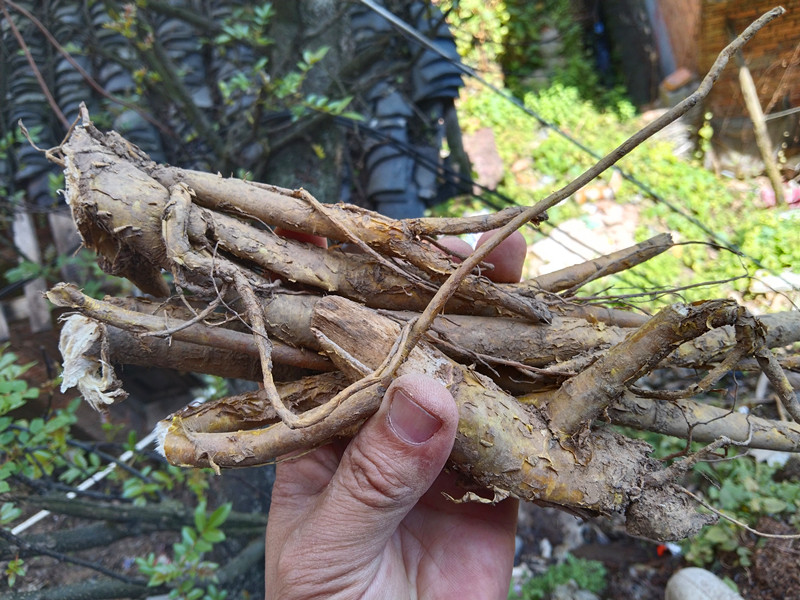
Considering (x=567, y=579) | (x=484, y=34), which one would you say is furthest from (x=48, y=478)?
(x=484, y=34)

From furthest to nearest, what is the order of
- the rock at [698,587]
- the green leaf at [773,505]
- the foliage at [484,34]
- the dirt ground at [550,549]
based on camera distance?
the foliage at [484,34] < the green leaf at [773,505] < the dirt ground at [550,549] < the rock at [698,587]

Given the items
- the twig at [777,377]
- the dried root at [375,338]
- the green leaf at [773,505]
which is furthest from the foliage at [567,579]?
the twig at [777,377]

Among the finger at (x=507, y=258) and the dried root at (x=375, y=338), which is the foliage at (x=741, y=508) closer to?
the dried root at (x=375, y=338)

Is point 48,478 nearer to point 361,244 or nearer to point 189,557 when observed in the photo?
point 189,557

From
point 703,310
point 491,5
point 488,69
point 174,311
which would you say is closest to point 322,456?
point 174,311

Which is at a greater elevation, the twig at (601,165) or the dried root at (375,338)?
the twig at (601,165)

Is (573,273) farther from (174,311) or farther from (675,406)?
(174,311)
